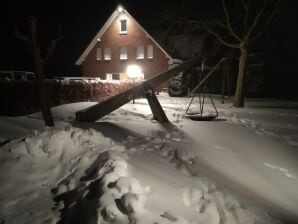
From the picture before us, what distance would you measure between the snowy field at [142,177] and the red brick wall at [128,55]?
881 inches

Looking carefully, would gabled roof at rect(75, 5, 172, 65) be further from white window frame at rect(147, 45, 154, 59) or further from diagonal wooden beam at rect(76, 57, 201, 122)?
diagonal wooden beam at rect(76, 57, 201, 122)

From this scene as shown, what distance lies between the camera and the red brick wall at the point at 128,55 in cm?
3044

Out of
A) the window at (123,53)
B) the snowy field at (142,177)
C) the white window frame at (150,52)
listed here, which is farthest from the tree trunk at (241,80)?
the window at (123,53)

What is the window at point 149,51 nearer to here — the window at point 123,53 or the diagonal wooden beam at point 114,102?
the window at point 123,53

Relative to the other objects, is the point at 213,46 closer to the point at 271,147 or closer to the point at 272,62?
the point at 272,62

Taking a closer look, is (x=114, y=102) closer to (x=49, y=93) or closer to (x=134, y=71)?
(x=49, y=93)

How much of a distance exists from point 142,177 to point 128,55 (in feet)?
91.0

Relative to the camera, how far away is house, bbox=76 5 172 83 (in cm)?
3030

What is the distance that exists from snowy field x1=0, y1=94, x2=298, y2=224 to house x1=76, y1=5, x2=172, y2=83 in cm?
2214

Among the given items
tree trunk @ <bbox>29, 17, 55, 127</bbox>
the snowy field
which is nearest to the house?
tree trunk @ <bbox>29, 17, 55, 127</bbox>

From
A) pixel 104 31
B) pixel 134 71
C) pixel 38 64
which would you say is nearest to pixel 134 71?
pixel 134 71

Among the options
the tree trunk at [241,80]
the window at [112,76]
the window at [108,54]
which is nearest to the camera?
the tree trunk at [241,80]

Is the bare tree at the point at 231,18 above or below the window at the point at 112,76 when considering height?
above

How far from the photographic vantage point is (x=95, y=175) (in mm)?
4906
